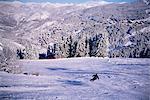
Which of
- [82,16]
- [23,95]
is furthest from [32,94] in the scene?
[82,16]

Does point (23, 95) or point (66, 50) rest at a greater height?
point (23, 95)

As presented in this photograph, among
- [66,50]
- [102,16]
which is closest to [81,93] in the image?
[66,50]

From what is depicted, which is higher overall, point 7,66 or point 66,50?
point 7,66

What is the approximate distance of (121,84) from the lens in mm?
9250

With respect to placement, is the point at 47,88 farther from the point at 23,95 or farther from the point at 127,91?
the point at 127,91

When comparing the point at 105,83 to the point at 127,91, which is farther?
the point at 105,83

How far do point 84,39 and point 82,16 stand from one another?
4986 inches

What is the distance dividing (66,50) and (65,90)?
73.9ft

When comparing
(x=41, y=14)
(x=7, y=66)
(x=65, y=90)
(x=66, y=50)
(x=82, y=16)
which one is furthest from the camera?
(x=41, y=14)

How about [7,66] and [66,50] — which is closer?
[7,66]

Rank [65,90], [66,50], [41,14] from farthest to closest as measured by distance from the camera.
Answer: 1. [41,14]
2. [66,50]
3. [65,90]

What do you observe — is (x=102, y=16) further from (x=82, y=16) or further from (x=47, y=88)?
(x=47, y=88)

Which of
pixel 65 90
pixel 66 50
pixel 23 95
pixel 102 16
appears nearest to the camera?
pixel 23 95

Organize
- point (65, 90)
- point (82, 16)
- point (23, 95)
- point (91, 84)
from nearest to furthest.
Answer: point (23, 95), point (65, 90), point (91, 84), point (82, 16)
